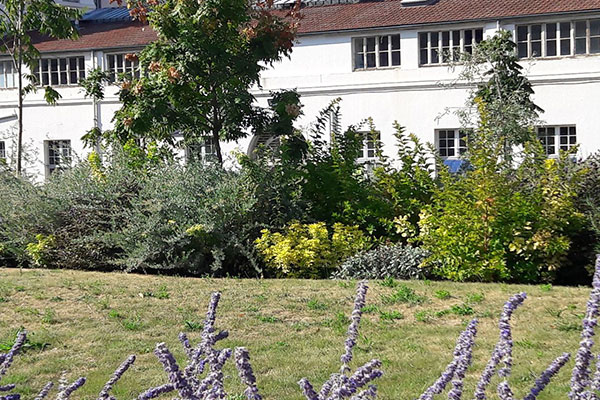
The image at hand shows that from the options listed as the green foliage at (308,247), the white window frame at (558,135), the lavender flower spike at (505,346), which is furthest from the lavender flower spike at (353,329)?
the white window frame at (558,135)

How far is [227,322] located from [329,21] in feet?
73.5

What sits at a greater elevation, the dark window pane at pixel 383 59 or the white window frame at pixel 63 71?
the white window frame at pixel 63 71

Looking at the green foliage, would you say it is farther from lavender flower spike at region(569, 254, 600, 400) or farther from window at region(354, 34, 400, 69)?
window at region(354, 34, 400, 69)

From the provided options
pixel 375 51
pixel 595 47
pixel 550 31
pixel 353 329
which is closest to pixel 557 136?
pixel 595 47

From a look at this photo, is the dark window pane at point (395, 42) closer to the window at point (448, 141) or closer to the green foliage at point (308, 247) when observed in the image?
the window at point (448, 141)

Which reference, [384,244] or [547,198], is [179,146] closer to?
[384,244]

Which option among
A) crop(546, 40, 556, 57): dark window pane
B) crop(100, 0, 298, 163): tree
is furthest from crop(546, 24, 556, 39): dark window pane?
crop(100, 0, 298, 163): tree

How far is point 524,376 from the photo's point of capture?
6.69 metres

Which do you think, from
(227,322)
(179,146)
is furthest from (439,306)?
(179,146)

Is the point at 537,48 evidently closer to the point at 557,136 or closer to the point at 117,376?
the point at 557,136

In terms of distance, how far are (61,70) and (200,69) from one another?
2154 centimetres

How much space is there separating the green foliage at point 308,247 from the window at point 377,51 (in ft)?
57.2

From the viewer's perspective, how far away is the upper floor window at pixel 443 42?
27.6 metres

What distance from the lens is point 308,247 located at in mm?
11859
